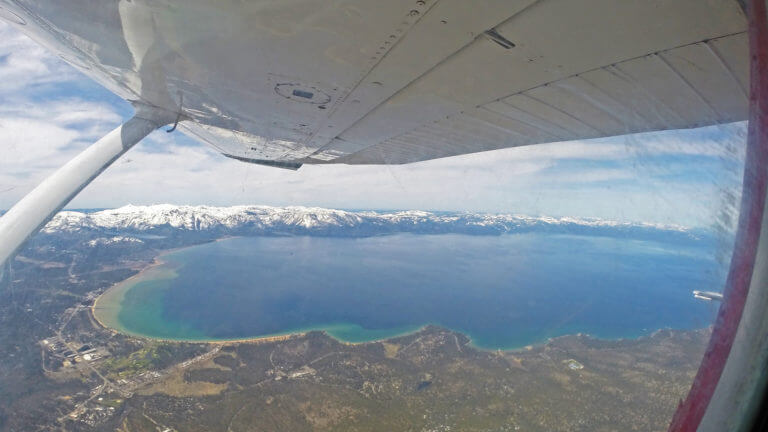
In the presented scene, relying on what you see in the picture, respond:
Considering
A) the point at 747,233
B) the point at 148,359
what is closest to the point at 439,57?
the point at 747,233

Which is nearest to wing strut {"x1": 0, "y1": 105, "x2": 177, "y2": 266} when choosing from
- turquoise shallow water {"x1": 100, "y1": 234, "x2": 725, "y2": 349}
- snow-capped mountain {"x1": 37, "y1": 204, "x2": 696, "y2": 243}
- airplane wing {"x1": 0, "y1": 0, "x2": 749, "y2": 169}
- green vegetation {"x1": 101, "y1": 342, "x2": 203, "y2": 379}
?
airplane wing {"x1": 0, "y1": 0, "x2": 749, "y2": 169}

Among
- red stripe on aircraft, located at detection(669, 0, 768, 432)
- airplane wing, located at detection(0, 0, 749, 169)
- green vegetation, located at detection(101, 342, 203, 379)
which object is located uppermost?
airplane wing, located at detection(0, 0, 749, 169)

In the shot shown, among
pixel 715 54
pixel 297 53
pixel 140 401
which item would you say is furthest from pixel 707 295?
pixel 140 401

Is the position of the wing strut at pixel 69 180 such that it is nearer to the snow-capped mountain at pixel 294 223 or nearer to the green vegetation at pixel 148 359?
the green vegetation at pixel 148 359

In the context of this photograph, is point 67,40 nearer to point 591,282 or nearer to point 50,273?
point 50,273

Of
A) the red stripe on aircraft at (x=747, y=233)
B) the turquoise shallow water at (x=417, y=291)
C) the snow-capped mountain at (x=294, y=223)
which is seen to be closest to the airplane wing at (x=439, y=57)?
the red stripe on aircraft at (x=747, y=233)

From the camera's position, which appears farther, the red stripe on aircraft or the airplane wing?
the airplane wing

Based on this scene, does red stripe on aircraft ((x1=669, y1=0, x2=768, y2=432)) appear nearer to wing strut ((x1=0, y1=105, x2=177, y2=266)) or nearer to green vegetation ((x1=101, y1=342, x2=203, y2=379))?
wing strut ((x1=0, y1=105, x2=177, y2=266))
